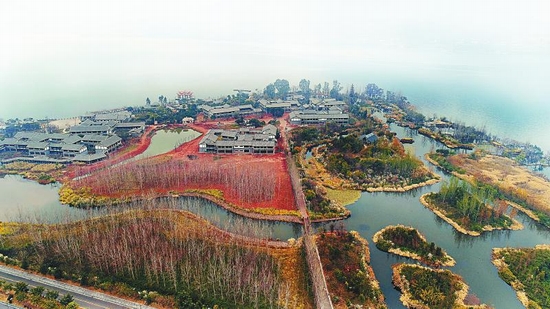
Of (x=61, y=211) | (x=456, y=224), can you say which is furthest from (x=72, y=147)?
(x=456, y=224)

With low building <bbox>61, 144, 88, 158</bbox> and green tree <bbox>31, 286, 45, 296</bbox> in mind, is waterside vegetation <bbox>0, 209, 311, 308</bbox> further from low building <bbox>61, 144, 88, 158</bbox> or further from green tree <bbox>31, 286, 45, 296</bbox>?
low building <bbox>61, 144, 88, 158</bbox>

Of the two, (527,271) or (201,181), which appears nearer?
(527,271)

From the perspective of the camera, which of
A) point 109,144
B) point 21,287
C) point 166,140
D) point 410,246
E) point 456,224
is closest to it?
point 21,287

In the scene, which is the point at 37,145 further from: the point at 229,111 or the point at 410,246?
the point at 410,246

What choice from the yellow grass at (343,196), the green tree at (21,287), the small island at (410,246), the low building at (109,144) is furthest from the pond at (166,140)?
the small island at (410,246)

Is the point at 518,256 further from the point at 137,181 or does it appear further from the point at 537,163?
the point at 137,181

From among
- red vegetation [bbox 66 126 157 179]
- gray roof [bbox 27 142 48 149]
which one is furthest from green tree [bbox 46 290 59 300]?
gray roof [bbox 27 142 48 149]

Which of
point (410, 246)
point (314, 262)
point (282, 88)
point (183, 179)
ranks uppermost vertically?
point (282, 88)
